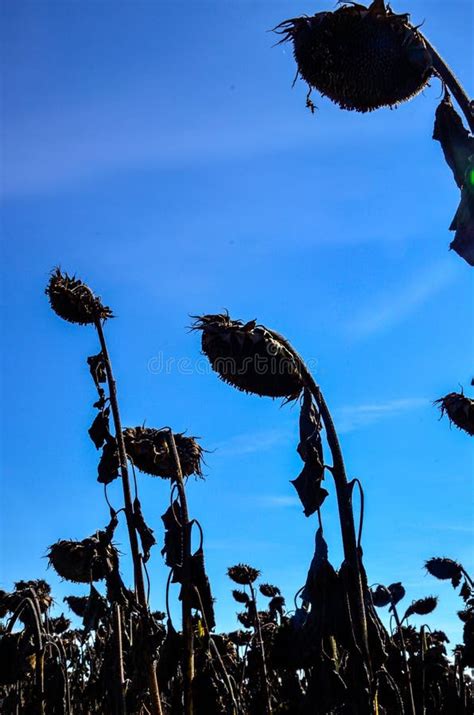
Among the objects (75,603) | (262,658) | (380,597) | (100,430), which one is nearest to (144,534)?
(100,430)

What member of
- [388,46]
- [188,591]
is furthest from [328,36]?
[188,591]

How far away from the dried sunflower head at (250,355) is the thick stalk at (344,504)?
0.15 feet

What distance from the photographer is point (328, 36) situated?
3.41 m

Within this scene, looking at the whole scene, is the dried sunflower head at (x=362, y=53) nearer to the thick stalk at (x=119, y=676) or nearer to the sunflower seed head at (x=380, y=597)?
the thick stalk at (x=119, y=676)

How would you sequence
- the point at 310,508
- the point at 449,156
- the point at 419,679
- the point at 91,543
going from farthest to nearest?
1. the point at 419,679
2. the point at 91,543
3. the point at 310,508
4. the point at 449,156

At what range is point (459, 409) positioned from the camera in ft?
19.7

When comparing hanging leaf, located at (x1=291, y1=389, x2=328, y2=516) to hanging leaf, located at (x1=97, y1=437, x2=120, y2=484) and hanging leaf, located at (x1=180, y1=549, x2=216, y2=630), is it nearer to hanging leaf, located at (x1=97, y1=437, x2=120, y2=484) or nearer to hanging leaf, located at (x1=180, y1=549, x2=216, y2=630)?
hanging leaf, located at (x1=180, y1=549, x2=216, y2=630)

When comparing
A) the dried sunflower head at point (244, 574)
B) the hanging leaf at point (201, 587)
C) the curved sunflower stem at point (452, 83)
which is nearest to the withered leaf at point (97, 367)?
the hanging leaf at point (201, 587)

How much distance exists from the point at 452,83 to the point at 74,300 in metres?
2.99

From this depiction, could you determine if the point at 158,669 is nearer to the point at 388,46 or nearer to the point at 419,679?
the point at 388,46

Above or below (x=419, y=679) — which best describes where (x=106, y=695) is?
below

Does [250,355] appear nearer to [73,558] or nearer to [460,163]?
[460,163]

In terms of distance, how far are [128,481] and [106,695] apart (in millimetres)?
1246

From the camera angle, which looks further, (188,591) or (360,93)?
Result: (188,591)
